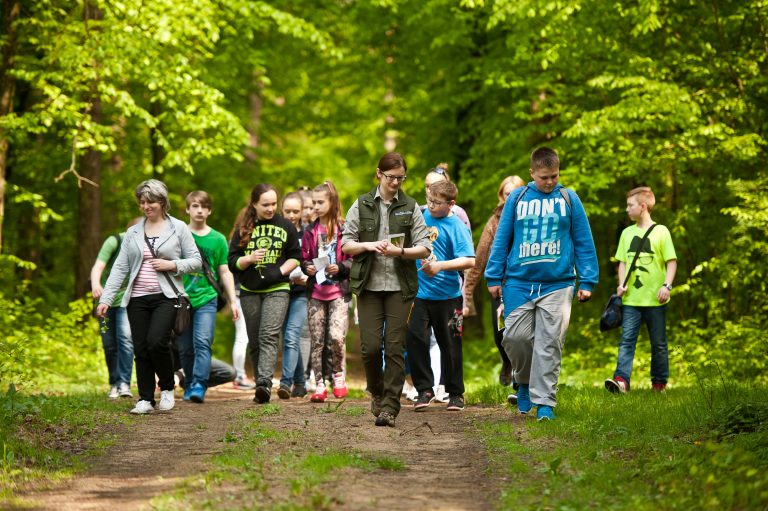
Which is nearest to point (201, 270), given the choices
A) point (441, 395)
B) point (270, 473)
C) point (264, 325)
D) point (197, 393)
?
point (264, 325)

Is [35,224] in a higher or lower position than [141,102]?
lower

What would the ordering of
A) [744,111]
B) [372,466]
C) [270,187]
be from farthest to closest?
1. [744,111]
2. [270,187]
3. [372,466]

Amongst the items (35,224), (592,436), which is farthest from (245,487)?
(35,224)

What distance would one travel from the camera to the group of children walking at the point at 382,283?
350 inches

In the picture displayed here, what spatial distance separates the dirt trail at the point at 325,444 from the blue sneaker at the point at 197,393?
2.49ft

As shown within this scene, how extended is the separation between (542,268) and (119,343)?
5610 mm

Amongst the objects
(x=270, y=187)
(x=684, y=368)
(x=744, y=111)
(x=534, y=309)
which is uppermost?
(x=744, y=111)

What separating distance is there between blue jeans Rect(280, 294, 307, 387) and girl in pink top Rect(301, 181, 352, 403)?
0.14 meters

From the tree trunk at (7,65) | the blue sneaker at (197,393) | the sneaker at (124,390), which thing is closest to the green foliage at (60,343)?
the tree trunk at (7,65)

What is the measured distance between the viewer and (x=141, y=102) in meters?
22.6

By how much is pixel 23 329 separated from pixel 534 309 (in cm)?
1066

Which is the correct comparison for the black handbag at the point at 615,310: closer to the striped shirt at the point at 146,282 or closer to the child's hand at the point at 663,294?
the child's hand at the point at 663,294

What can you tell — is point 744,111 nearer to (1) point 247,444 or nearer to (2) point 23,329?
(1) point 247,444

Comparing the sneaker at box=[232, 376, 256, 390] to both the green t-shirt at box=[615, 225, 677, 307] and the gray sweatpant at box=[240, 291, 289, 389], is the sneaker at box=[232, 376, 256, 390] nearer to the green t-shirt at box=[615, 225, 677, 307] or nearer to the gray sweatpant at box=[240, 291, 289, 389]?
the gray sweatpant at box=[240, 291, 289, 389]
